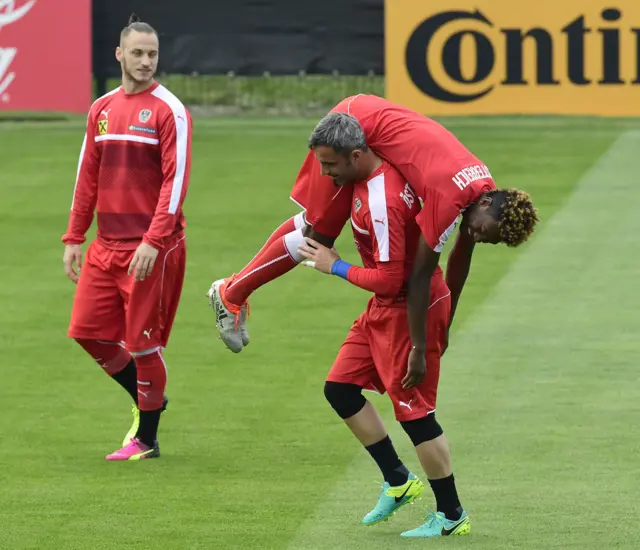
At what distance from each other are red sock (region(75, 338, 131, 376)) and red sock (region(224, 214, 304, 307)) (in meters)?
0.93

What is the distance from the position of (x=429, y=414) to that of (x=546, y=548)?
0.75 meters

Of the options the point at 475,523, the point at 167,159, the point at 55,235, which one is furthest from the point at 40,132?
the point at 475,523

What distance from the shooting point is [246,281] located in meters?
8.40

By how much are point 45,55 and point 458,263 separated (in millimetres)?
15341

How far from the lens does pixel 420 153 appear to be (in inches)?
286

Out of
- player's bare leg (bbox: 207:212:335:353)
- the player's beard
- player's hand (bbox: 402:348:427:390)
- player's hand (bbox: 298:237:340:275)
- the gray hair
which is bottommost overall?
player's hand (bbox: 402:348:427:390)

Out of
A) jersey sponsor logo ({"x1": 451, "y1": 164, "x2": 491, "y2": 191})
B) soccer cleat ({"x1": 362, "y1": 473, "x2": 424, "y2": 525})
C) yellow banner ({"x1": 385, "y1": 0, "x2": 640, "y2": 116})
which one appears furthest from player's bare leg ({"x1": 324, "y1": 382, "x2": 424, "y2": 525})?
yellow banner ({"x1": 385, "y1": 0, "x2": 640, "y2": 116})

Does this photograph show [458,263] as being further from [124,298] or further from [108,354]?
[108,354]

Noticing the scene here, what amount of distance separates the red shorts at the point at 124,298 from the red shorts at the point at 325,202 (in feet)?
A: 3.97

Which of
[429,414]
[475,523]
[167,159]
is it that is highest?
[167,159]

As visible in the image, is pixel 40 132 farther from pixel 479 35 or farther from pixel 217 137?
pixel 479 35

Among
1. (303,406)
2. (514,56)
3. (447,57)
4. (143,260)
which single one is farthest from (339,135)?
(447,57)

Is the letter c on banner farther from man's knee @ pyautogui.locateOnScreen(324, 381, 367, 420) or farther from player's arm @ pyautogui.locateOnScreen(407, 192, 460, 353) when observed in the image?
player's arm @ pyautogui.locateOnScreen(407, 192, 460, 353)

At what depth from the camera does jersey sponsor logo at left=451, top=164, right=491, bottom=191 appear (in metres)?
7.09
